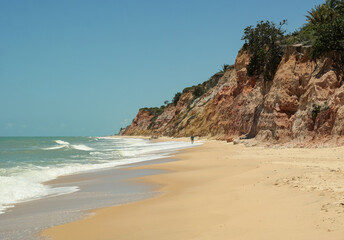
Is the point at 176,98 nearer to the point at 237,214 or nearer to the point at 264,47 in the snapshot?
the point at 264,47

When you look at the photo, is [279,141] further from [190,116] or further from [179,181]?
[190,116]

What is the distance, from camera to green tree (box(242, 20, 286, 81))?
99.9ft

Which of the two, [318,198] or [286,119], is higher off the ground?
[286,119]

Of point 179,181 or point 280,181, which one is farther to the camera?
point 179,181

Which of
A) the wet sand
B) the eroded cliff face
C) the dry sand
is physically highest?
the eroded cliff face

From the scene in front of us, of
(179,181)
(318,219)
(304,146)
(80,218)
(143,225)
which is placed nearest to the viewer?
(318,219)

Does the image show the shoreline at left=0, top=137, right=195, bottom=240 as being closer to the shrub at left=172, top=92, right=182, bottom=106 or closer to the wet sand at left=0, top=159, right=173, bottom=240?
the wet sand at left=0, top=159, right=173, bottom=240

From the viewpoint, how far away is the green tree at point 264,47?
3044 centimetres

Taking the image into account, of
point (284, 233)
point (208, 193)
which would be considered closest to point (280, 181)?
point (208, 193)

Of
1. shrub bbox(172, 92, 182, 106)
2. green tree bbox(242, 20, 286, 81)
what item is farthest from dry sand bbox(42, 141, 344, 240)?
shrub bbox(172, 92, 182, 106)

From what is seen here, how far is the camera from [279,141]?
23.5m

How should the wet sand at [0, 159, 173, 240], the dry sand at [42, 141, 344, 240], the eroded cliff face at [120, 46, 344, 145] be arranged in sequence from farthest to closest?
the eroded cliff face at [120, 46, 344, 145] < the wet sand at [0, 159, 173, 240] < the dry sand at [42, 141, 344, 240]

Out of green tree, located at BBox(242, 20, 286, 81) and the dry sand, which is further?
green tree, located at BBox(242, 20, 286, 81)

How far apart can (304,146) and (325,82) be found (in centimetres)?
482
